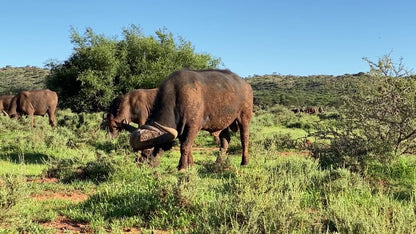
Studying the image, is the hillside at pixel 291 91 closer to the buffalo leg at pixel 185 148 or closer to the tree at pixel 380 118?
the tree at pixel 380 118

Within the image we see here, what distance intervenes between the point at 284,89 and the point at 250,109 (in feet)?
255

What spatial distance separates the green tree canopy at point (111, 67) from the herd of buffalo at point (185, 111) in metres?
12.2

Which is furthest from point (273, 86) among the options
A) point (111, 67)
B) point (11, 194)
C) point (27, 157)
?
point (11, 194)

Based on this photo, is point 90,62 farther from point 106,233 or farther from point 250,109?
point 106,233

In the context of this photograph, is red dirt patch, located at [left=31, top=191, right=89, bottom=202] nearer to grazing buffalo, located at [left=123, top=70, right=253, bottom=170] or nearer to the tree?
grazing buffalo, located at [left=123, top=70, right=253, bottom=170]

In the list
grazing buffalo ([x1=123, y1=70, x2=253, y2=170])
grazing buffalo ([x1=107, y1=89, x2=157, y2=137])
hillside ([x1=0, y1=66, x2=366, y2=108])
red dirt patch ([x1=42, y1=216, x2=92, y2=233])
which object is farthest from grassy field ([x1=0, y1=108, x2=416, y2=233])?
hillside ([x1=0, y1=66, x2=366, y2=108])

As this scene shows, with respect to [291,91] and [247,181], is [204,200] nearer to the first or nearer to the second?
[247,181]

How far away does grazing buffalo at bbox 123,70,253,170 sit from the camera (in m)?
→ 7.89

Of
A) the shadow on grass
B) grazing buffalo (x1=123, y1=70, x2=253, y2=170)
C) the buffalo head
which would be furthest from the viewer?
the shadow on grass

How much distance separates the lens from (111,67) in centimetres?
2533

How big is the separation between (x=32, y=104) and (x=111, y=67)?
5.08 m

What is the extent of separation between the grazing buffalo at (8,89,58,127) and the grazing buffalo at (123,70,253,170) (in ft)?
51.0

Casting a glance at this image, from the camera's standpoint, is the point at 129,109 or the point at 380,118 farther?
the point at 129,109

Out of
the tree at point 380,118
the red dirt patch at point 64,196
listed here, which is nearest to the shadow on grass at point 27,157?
the red dirt patch at point 64,196
